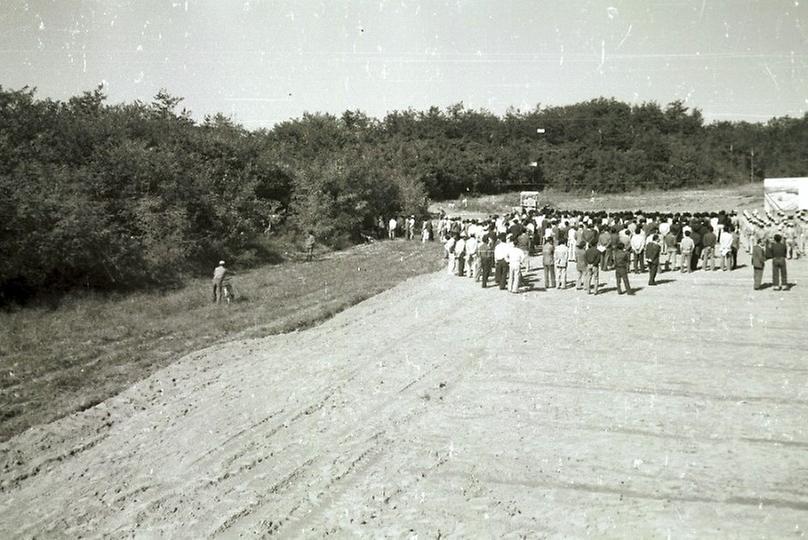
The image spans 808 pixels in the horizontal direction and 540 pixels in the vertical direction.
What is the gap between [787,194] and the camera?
46125 millimetres

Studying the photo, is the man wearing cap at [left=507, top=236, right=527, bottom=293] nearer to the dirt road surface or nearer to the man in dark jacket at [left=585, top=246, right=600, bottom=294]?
the man in dark jacket at [left=585, top=246, right=600, bottom=294]

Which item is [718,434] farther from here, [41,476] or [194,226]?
[194,226]

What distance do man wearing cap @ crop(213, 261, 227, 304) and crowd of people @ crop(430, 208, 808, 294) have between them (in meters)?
7.91

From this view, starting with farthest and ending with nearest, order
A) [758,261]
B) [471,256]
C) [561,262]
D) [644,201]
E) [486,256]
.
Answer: [644,201] < [471,256] < [486,256] < [561,262] < [758,261]

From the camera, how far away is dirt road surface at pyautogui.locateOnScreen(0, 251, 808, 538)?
7.54m

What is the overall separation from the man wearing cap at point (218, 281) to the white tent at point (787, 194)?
39554 mm

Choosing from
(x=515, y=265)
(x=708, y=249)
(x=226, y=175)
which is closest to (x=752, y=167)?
(x=708, y=249)

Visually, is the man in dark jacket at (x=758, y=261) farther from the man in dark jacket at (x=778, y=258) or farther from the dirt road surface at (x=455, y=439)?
the dirt road surface at (x=455, y=439)

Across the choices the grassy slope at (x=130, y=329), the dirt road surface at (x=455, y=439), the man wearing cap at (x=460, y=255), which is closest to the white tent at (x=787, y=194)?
the grassy slope at (x=130, y=329)

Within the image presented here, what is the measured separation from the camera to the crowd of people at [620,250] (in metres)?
18.2

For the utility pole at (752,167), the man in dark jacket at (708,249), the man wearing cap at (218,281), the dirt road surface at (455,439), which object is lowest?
the dirt road surface at (455,439)

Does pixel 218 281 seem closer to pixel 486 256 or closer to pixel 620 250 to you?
pixel 486 256

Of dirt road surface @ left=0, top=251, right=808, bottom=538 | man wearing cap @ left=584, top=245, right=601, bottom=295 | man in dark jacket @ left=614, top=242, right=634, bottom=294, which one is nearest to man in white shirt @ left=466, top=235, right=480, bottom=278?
man wearing cap @ left=584, top=245, right=601, bottom=295

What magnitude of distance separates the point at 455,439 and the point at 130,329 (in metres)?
11.7
